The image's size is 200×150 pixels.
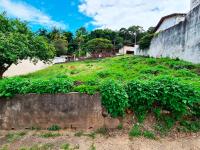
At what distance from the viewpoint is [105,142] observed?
371 centimetres

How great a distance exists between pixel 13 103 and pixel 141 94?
9.59ft

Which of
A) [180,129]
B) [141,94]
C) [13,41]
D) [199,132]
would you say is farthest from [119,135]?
[13,41]

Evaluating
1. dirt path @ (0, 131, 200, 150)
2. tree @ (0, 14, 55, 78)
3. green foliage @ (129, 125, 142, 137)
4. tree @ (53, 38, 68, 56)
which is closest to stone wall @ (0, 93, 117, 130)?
dirt path @ (0, 131, 200, 150)

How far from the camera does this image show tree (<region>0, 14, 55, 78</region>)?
9.09 metres

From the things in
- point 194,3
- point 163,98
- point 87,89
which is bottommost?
point 163,98

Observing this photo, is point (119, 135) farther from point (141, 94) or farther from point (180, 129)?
point (180, 129)

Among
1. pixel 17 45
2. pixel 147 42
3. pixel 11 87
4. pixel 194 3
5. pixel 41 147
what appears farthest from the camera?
pixel 147 42

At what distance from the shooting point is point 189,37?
925cm

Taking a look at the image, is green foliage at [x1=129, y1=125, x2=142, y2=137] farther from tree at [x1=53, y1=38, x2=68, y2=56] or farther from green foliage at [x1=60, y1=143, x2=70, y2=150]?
tree at [x1=53, y1=38, x2=68, y2=56]

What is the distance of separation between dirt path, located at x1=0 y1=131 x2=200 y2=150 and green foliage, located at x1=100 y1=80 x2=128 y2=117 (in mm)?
504

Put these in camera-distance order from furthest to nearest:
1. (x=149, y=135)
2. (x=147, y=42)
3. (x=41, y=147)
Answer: (x=147, y=42), (x=149, y=135), (x=41, y=147)

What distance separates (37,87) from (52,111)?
25.8 inches

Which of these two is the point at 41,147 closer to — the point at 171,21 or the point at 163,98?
the point at 163,98

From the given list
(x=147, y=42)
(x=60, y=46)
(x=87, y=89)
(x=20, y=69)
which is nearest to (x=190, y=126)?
(x=87, y=89)
